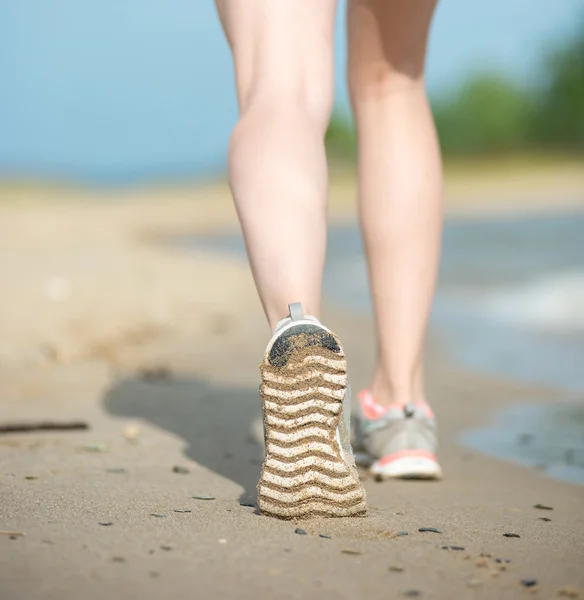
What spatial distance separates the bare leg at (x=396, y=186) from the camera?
1955mm

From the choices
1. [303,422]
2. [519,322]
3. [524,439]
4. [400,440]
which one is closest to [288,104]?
[303,422]

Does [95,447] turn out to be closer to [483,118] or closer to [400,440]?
[400,440]

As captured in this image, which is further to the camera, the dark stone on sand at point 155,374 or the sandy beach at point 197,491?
the dark stone on sand at point 155,374

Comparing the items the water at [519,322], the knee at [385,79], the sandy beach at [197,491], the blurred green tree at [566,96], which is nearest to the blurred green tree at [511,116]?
the blurred green tree at [566,96]

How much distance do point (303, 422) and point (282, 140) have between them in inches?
16.9

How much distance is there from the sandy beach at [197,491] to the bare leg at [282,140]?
349mm

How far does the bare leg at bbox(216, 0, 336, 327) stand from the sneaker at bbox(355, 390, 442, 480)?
1.78 ft

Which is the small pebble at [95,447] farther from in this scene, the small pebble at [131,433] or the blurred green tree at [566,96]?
the blurred green tree at [566,96]

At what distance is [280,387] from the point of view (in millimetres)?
1339

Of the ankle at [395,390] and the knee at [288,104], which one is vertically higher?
the knee at [288,104]

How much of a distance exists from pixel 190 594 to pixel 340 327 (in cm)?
336

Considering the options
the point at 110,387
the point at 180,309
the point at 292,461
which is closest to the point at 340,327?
the point at 180,309

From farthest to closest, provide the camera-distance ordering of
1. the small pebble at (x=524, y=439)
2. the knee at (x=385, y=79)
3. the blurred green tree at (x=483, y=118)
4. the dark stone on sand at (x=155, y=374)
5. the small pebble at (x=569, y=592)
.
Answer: the blurred green tree at (x=483, y=118) → the dark stone on sand at (x=155, y=374) → the small pebble at (x=524, y=439) → the knee at (x=385, y=79) → the small pebble at (x=569, y=592)

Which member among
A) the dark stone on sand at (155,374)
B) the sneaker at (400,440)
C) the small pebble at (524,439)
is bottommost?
the sneaker at (400,440)
